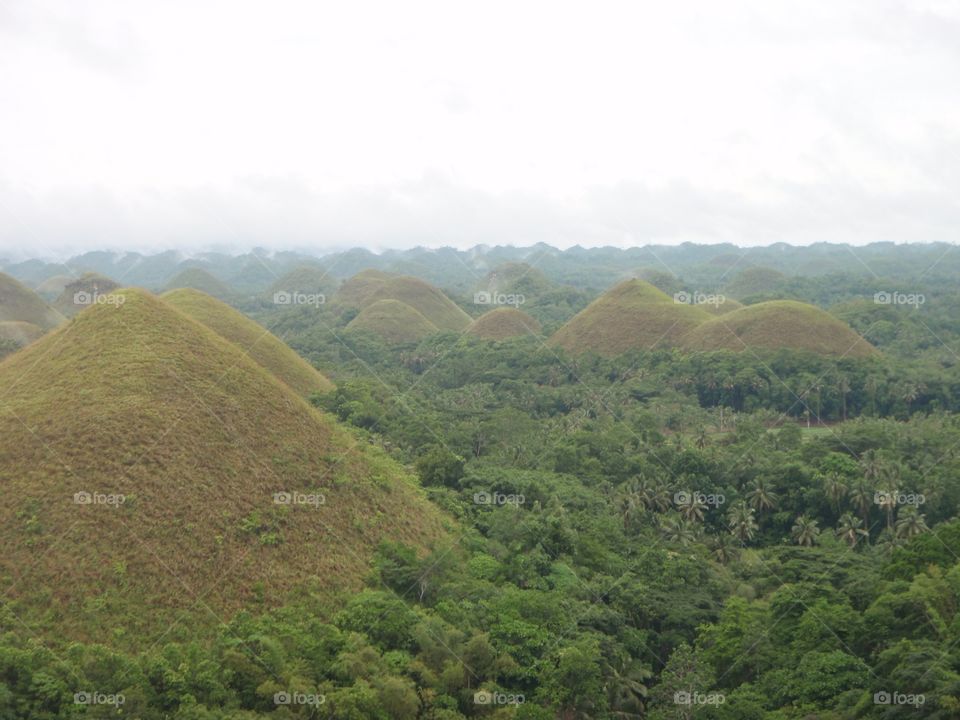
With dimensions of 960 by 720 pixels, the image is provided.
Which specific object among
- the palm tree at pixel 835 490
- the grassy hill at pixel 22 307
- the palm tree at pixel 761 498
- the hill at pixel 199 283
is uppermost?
the hill at pixel 199 283

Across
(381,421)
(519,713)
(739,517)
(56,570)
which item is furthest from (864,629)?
(381,421)

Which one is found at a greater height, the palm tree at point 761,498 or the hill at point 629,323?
the hill at point 629,323

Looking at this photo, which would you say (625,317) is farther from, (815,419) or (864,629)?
(864,629)

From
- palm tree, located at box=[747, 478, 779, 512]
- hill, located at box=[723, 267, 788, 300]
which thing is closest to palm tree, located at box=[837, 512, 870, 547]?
palm tree, located at box=[747, 478, 779, 512]

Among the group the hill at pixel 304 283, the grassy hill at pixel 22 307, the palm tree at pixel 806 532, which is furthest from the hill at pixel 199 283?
the palm tree at pixel 806 532

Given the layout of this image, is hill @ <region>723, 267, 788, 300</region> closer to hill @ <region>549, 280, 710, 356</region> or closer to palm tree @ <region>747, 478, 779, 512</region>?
hill @ <region>549, 280, 710, 356</region>

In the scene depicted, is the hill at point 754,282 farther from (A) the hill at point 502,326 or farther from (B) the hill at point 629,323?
(A) the hill at point 502,326

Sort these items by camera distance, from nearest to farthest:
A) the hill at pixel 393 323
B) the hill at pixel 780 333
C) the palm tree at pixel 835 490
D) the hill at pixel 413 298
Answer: the palm tree at pixel 835 490
the hill at pixel 780 333
the hill at pixel 393 323
the hill at pixel 413 298
